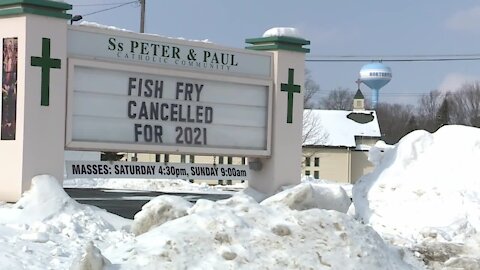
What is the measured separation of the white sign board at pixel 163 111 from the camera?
12.4m

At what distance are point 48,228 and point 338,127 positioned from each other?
53.8m

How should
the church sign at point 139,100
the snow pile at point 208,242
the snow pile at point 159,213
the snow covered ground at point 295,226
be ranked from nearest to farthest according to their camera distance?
the snow pile at point 208,242
the snow covered ground at point 295,226
the snow pile at point 159,213
the church sign at point 139,100

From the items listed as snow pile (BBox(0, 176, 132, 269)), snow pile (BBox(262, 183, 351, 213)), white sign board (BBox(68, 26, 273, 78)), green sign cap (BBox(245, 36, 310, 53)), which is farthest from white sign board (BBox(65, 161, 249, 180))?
green sign cap (BBox(245, 36, 310, 53))

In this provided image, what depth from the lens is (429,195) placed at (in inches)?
493

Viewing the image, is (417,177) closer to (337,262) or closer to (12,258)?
(337,262)

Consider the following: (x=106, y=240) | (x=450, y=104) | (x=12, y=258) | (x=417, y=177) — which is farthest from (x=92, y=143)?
(x=450, y=104)

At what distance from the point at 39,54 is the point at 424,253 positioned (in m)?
6.41

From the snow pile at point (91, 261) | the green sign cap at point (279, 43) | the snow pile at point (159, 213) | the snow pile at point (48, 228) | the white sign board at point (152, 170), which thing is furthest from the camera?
the green sign cap at point (279, 43)

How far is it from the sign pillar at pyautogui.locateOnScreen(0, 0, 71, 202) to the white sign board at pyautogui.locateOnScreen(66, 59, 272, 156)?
43 cm

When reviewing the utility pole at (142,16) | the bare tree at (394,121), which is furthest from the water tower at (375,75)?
the utility pole at (142,16)

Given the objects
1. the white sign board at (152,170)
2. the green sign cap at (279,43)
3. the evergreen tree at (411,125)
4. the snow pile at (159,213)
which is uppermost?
the green sign cap at (279,43)

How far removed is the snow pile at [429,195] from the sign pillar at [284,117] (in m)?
1.61

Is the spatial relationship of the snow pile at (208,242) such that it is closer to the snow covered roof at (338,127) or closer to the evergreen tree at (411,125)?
the snow covered roof at (338,127)

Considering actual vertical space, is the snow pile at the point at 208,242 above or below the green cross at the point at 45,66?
below
